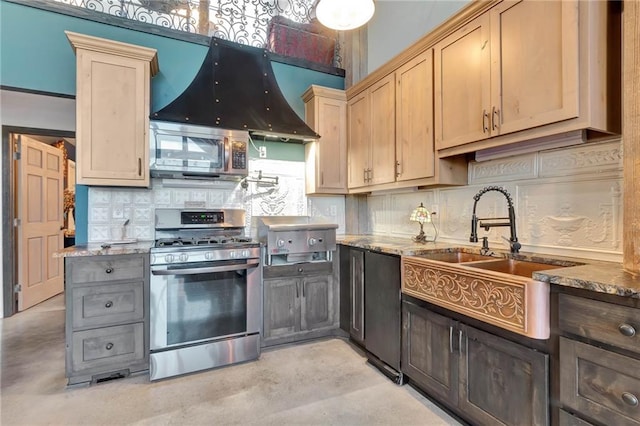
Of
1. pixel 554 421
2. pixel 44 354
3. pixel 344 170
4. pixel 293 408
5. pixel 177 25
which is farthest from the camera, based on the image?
pixel 344 170

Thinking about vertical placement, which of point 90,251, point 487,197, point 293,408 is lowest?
point 293,408

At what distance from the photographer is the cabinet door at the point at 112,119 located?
239 centimetres

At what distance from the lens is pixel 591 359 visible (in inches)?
45.9

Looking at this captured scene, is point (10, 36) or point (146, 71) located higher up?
point (10, 36)

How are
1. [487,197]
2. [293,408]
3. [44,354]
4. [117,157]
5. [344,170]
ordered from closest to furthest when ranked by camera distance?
1. [293,408]
2. [487,197]
3. [117,157]
4. [44,354]
5. [344,170]

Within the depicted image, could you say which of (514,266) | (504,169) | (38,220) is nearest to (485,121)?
(504,169)

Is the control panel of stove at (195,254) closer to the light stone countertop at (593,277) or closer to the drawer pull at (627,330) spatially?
the light stone countertop at (593,277)

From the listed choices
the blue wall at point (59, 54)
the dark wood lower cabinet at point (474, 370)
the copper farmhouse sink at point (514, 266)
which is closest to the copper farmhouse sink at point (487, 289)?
the copper farmhouse sink at point (514, 266)

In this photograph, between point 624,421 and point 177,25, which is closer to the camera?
point 624,421

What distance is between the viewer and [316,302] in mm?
2914

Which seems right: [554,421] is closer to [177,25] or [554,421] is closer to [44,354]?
[44,354]

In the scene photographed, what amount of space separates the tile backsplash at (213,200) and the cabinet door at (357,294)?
1.01 m

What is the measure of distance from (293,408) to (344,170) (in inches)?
90.6

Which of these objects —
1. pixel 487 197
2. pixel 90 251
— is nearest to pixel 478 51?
pixel 487 197
